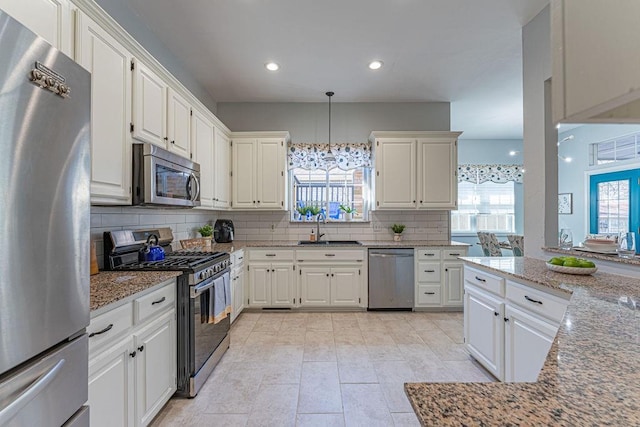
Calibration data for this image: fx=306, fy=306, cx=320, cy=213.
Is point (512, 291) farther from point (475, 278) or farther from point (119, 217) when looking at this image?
point (119, 217)

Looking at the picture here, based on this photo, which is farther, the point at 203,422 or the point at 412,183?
the point at 412,183

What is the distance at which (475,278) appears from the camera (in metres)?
2.48

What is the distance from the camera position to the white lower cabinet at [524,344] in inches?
67.0

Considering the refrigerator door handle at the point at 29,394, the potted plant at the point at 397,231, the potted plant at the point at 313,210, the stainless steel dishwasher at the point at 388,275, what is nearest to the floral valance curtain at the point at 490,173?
the potted plant at the point at 397,231

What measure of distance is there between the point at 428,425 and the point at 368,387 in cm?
196

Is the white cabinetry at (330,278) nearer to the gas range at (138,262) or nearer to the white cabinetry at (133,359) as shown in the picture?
the gas range at (138,262)

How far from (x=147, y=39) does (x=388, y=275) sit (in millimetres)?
3622

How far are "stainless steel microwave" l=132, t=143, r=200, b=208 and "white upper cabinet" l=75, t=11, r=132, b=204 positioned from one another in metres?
0.06

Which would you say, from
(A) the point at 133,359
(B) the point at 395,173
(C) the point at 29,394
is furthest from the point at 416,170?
(C) the point at 29,394

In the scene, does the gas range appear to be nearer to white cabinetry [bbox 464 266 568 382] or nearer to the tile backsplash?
the tile backsplash

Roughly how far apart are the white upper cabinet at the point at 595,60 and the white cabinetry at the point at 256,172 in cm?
375

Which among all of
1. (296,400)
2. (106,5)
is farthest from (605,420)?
(106,5)

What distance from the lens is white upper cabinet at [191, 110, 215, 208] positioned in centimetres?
311

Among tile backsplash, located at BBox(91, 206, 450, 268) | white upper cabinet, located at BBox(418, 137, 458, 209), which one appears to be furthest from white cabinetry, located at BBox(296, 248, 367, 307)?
white upper cabinet, located at BBox(418, 137, 458, 209)
